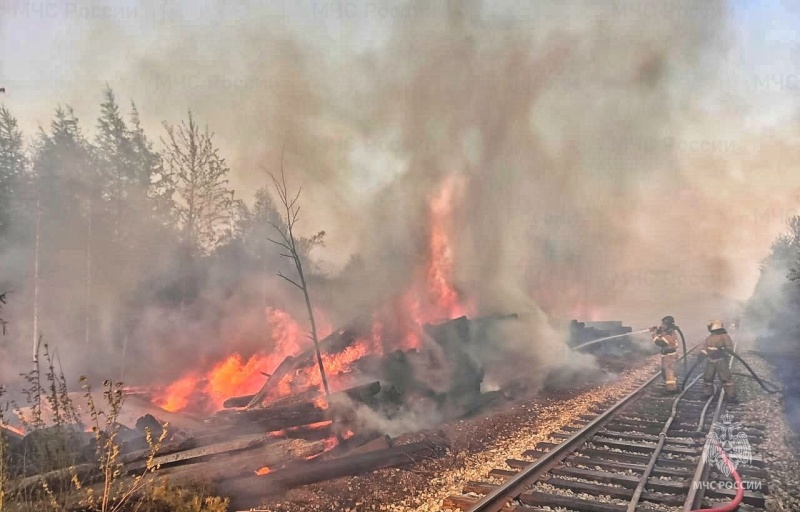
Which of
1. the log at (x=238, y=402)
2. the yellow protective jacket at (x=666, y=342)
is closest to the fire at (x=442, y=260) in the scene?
the yellow protective jacket at (x=666, y=342)

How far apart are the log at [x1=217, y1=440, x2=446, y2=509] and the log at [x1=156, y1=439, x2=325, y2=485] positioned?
144 millimetres

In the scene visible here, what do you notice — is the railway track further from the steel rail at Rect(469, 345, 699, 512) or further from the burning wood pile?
the burning wood pile

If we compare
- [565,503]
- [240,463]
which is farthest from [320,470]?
[565,503]

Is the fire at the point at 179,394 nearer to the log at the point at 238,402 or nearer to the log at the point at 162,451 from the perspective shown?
the log at the point at 238,402

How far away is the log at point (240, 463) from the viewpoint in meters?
6.36

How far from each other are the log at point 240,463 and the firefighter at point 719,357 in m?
9.56

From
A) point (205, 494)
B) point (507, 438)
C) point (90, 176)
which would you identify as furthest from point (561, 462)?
point (90, 176)

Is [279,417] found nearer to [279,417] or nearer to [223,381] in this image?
[279,417]

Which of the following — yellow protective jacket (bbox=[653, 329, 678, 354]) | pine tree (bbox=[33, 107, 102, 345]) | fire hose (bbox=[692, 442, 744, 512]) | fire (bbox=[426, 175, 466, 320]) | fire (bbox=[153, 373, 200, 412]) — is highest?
pine tree (bbox=[33, 107, 102, 345])

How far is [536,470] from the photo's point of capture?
22.1 feet

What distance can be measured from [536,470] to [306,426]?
13.6 ft

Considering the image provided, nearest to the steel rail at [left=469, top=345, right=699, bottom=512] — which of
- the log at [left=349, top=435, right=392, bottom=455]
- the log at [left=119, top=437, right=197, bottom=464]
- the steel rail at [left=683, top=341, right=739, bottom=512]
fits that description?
the steel rail at [left=683, top=341, right=739, bottom=512]

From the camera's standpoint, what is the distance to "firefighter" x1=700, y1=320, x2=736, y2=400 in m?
11.2

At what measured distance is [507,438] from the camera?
902 cm
